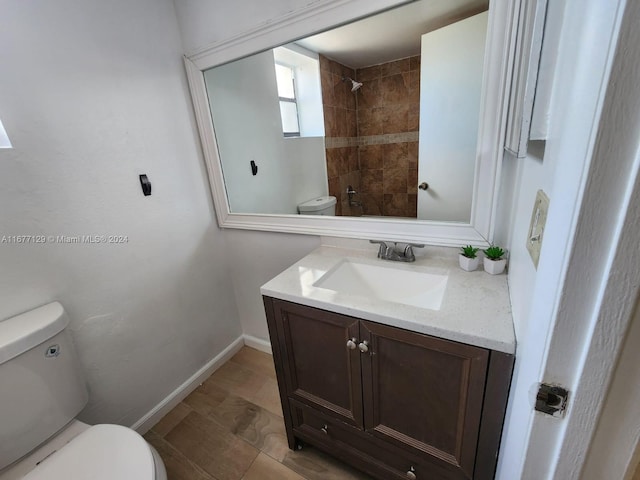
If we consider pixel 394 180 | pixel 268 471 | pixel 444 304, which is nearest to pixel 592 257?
pixel 444 304

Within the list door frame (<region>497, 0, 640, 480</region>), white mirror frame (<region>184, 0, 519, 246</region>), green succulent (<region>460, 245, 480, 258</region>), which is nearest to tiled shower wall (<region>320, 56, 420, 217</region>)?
white mirror frame (<region>184, 0, 519, 246</region>)

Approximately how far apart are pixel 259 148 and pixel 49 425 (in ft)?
5.00

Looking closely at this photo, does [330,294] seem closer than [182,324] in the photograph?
Yes

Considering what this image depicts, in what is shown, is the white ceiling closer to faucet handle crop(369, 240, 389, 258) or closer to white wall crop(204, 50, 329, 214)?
white wall crop(204, 50, 329, 214)

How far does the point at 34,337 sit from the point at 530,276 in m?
1.48

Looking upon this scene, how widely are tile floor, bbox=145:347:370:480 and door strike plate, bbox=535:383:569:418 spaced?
1.08 meters

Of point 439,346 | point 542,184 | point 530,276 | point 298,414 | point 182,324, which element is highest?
point 542,184

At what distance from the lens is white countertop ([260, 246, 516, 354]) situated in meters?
0.74

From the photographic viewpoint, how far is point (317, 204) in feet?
5.00

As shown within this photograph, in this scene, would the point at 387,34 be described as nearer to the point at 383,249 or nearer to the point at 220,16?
the point at 220,16

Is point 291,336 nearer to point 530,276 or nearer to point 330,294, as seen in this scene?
point 330,294

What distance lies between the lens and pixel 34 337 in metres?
0.95

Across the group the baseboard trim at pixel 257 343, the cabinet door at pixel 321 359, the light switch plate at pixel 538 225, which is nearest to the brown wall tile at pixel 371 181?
the cabinet door at pixel 321 359

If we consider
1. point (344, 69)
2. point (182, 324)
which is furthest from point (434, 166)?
point (182, 324)
